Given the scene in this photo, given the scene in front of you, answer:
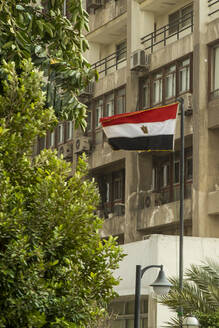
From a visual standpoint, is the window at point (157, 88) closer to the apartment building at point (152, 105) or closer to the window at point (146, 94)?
the apartment building at point (152, 105)

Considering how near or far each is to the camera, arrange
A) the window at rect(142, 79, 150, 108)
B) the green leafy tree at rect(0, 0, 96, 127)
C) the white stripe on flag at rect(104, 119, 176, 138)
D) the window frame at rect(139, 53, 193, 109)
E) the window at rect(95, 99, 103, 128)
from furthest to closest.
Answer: the window at rect(95, 99, 103, 128)
the window at rect(142, 79, 150, 108)
the window frame at rect(139, 53, 193, 109)
the white stripe on flag at rect(104, 119, 176, 138)
the green leafy tree at rect(0, 0, 96, 127)

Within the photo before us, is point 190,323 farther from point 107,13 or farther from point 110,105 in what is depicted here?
point 107,13

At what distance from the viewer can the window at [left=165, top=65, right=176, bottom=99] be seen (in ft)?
115

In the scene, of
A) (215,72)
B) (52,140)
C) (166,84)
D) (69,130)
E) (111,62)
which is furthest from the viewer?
(52,140)

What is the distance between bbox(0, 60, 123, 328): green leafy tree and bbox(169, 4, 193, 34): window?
958 inches

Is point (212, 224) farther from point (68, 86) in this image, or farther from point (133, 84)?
point (68, 86)

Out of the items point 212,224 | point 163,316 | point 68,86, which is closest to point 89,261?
point 68,86

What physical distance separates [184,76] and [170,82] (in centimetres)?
87

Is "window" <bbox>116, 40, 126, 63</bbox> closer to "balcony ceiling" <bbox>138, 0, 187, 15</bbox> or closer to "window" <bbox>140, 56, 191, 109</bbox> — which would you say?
"balcony ceiling" <bbox>138, 0, 187, 15</bbox>

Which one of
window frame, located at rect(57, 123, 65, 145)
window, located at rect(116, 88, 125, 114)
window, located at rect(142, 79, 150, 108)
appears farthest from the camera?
window frame, located at rect(57, 123, 65, 145)

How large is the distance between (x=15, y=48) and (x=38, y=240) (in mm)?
2730

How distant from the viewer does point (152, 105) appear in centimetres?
3631

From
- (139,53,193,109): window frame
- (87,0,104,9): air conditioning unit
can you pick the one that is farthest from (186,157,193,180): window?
(87,0,104,9): air conditioning unit

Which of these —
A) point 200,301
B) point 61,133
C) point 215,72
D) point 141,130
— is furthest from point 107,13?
point 200,301
